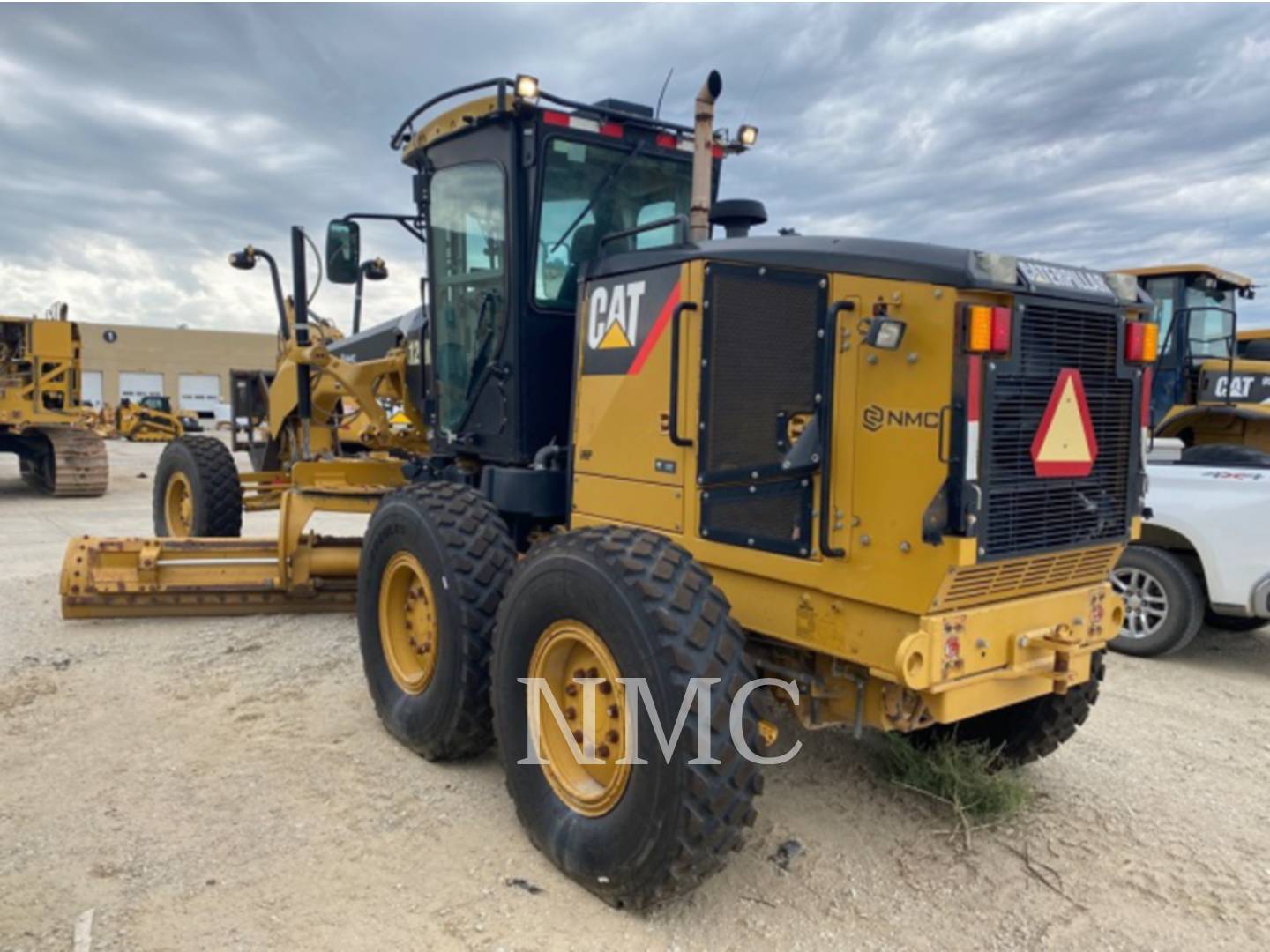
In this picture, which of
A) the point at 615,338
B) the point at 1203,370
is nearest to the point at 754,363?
the point at 615,338

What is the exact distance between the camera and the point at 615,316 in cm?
387

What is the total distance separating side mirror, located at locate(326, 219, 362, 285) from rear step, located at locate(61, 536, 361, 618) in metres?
1.91

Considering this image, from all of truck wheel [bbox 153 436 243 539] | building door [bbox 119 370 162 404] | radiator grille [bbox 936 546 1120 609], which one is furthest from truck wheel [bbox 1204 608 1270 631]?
building door [bbox 119 370 162 404]

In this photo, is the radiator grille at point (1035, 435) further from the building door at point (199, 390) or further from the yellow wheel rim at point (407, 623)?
the building door at point (199, 390)

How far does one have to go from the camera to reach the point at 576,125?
450 cm

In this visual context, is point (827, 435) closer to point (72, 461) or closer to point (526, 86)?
point (526, 86)

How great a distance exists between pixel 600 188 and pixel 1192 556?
472cm

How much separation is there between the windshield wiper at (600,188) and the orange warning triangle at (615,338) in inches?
32.8

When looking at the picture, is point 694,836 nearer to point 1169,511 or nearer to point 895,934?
point 895,934

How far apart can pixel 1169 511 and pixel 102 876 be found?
621 centimetres

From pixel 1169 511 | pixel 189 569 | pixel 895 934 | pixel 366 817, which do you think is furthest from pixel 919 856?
pixel 189 569

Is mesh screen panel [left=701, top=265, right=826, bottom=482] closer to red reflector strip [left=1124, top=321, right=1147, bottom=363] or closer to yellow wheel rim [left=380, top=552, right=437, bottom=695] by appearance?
red reflector strip [left=1124, top=321, right=1147, bottom=363]

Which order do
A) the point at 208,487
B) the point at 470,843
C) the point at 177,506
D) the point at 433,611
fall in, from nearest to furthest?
the point at 470,843 < the point at 433,611 < the point at 208,487 < the point at 177,506

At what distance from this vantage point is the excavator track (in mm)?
14703
